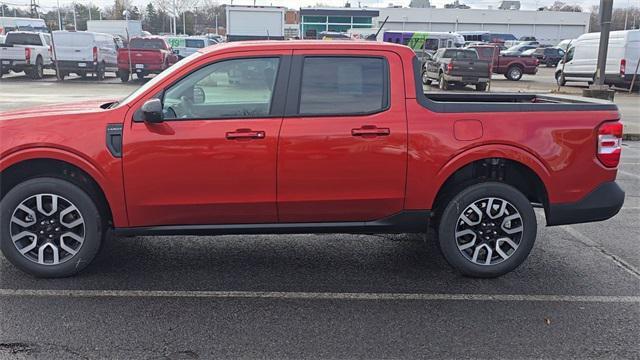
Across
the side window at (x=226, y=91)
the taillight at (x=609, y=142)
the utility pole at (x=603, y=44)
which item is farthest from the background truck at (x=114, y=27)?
the taillight at (x=609, y=142)

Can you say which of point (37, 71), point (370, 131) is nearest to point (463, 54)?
point (37, 71)

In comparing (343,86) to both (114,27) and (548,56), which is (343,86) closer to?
(548,56)

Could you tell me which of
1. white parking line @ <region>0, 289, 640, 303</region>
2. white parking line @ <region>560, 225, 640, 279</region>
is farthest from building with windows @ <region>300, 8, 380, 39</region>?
white parking line @ <region>0, 289, 640, 303</region>

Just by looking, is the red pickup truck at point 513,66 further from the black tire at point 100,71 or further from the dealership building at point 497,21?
the dealership building at point 497,21

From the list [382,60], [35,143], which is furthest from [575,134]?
[35,143]

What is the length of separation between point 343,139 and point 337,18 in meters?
85.7

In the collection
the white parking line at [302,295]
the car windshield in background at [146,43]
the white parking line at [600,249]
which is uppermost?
the car windshield in background at [146,43]

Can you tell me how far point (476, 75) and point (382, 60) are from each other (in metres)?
19.8

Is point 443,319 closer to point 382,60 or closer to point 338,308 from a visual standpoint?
point 338,308

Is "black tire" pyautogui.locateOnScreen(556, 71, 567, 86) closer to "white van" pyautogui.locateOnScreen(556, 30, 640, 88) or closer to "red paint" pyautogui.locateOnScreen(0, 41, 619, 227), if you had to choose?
"white van" pyautogui.locateOnScreen(556, 30, 640, 88)

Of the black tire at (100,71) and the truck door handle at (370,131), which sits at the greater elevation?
the truck door handle at (370,131)

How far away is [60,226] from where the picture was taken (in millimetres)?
4289

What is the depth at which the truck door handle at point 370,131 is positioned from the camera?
4207 mm

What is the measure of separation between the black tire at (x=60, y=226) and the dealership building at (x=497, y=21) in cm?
8272
